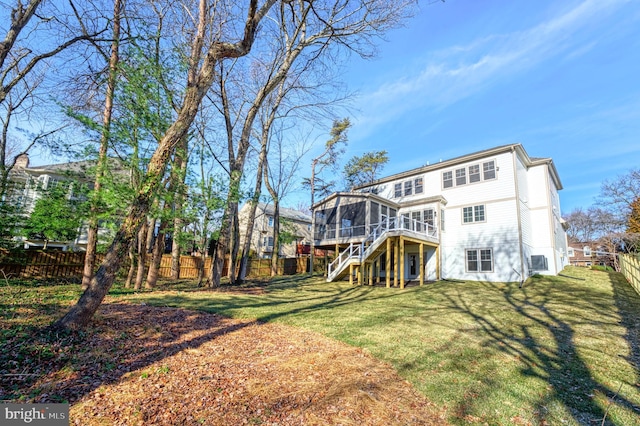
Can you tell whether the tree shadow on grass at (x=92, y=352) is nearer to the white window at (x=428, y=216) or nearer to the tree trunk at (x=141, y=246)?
the tree trunk at (x=141, y=246)

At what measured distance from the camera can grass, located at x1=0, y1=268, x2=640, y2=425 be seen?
3537 mm

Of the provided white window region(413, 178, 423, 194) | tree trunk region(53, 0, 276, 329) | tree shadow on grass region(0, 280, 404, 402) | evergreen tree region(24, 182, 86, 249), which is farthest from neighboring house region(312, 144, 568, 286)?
evergreen tree region(24, 182, 86, 249)

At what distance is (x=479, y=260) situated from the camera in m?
15.9

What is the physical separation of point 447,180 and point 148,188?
17.0 metres

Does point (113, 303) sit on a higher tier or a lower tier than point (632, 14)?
lower

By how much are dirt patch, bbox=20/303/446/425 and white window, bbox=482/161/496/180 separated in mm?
14964

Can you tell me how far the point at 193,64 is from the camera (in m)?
8.13

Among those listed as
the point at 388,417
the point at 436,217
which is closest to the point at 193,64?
the point at 388,417

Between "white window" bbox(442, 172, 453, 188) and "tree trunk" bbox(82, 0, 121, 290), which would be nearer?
"tree trunk" bbox(82, 0, 121, 290)

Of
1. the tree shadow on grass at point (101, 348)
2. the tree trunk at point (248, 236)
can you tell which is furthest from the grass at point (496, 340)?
the tree trunk at point (248, 236)

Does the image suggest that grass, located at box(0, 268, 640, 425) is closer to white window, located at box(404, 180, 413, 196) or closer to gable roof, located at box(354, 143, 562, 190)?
gable roof, located at box(354, 143, 562, 190)

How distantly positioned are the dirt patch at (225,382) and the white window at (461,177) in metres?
15.0

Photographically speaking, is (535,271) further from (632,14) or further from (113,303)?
(113,303)

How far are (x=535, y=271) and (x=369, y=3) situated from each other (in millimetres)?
16348
